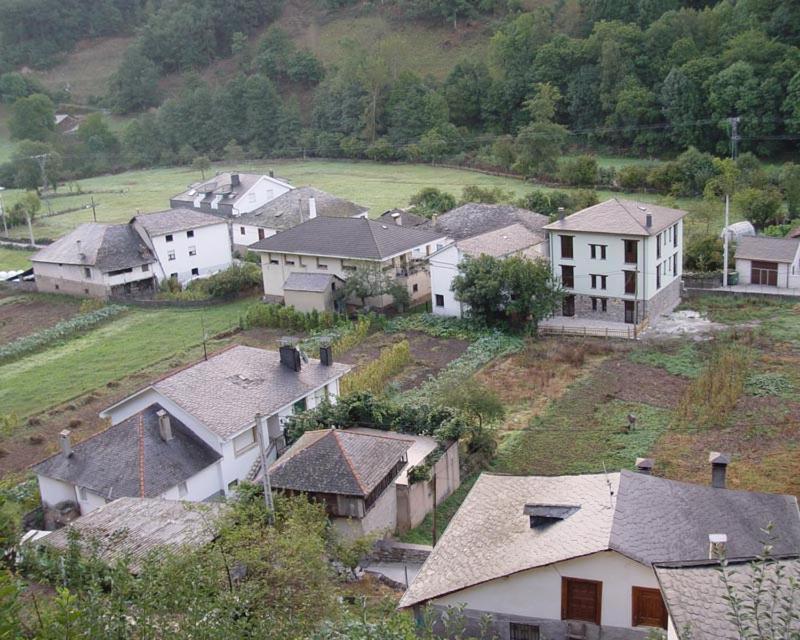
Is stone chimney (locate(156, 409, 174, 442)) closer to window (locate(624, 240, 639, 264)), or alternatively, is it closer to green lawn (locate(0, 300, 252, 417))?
green lawn (locate(0, 300, 252, 417))

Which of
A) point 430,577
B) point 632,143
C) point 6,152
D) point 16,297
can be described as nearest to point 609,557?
point 430,577

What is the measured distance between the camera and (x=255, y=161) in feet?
276

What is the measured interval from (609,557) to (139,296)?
33.7 m

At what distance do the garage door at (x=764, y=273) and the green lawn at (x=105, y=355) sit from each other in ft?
72.0

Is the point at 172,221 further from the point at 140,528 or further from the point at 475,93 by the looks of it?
the point at 475,93

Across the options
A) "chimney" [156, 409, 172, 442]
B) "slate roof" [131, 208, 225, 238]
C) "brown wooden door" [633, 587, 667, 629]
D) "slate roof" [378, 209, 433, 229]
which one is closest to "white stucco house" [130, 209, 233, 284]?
"slate roof" [131, 208, 225, 238]

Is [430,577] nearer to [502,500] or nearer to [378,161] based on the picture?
[502,500]

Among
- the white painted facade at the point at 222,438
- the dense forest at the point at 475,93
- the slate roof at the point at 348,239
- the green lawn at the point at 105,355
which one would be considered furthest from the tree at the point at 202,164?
the white painted facade at the point at 222,438

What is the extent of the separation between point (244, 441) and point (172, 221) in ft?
79.8

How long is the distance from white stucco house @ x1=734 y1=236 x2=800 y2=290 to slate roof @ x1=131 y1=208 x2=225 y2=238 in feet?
82.1

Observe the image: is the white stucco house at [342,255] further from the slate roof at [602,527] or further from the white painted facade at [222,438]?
the slate roof at [602,527]

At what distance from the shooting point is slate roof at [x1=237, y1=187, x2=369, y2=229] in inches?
1901

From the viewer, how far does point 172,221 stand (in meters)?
45.2

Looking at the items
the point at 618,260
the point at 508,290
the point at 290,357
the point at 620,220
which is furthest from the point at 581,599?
the point at 620,220
